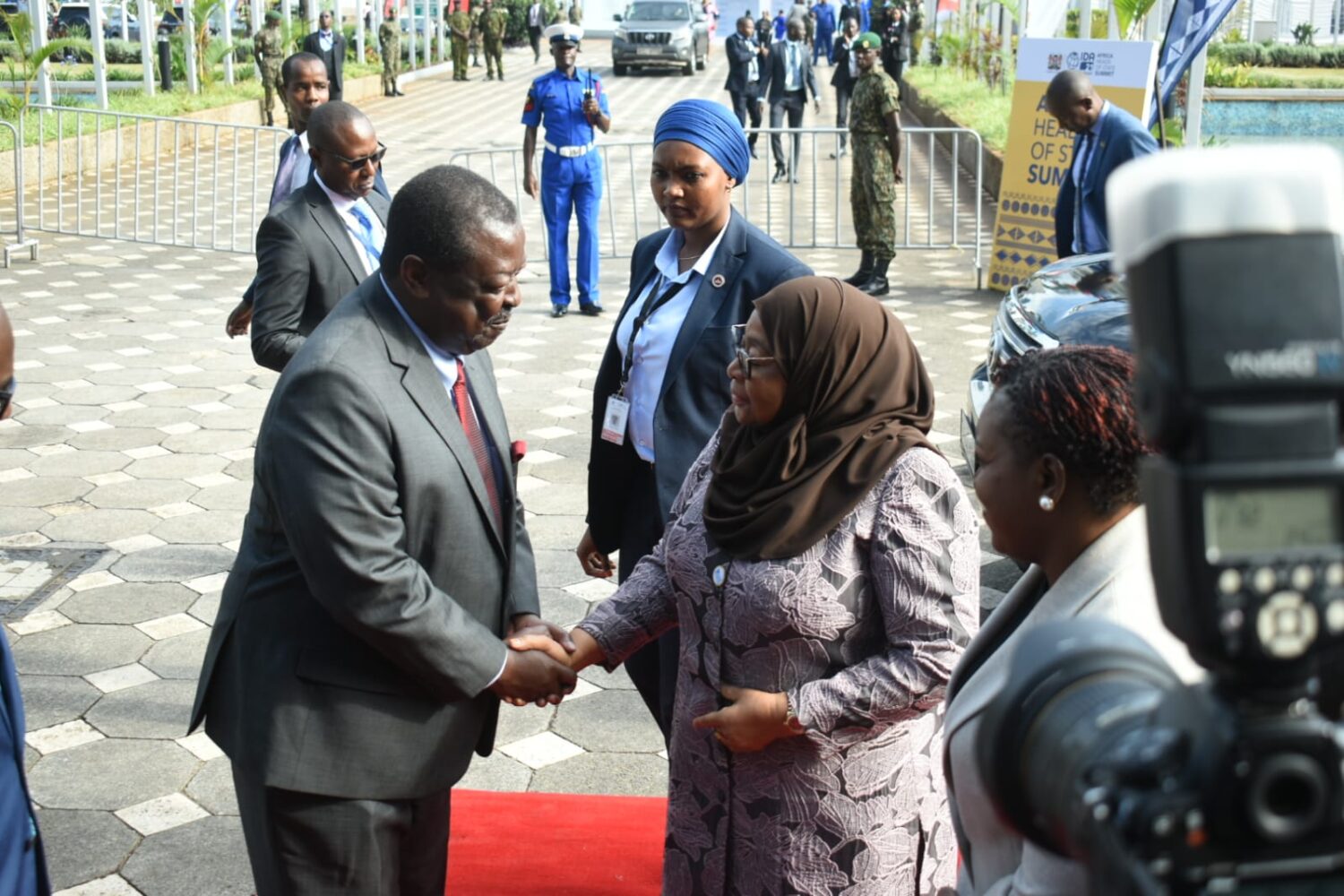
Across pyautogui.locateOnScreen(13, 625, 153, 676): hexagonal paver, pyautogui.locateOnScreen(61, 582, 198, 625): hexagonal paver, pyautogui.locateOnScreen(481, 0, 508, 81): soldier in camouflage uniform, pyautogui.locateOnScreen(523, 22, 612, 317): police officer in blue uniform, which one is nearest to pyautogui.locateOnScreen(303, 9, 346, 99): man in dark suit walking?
pyautogui.locateOnScreen(523, 22, 612, 317): police officer in blue uniform

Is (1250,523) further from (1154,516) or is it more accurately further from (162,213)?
(162,213)

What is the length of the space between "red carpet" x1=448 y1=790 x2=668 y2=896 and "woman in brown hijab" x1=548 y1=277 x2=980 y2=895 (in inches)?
43.0

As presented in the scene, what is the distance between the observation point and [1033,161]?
1084cm

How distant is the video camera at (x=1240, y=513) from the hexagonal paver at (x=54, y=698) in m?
4.36

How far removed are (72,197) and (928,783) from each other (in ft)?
49.9

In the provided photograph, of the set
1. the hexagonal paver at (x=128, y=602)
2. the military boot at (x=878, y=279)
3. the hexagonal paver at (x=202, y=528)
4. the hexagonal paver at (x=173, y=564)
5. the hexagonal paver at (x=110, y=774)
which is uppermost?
the military boot at (x=878, y=279)

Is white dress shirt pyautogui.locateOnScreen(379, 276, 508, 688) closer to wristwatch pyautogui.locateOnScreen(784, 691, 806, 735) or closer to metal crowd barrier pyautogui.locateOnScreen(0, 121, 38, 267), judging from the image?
wristwatch pyautogui.locateOnScreen(784, 691, 806, 735)

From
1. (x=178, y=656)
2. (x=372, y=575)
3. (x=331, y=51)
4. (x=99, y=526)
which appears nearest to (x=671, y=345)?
(x=372, y=575)

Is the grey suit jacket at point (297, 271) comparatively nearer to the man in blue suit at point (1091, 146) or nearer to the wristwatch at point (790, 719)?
the wristwatch at point (790, 719)

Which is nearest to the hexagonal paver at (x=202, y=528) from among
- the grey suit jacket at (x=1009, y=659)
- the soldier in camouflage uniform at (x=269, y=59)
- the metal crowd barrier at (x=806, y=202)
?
the grey suit jacket at (x=1009, y=659)

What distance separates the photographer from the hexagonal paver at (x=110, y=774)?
4121mm

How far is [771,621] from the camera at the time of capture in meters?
2.48

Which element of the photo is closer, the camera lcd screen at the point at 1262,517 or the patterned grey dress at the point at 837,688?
the camera lcd screen at the point at 1262,517

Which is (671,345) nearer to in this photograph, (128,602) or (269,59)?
(128,602)
